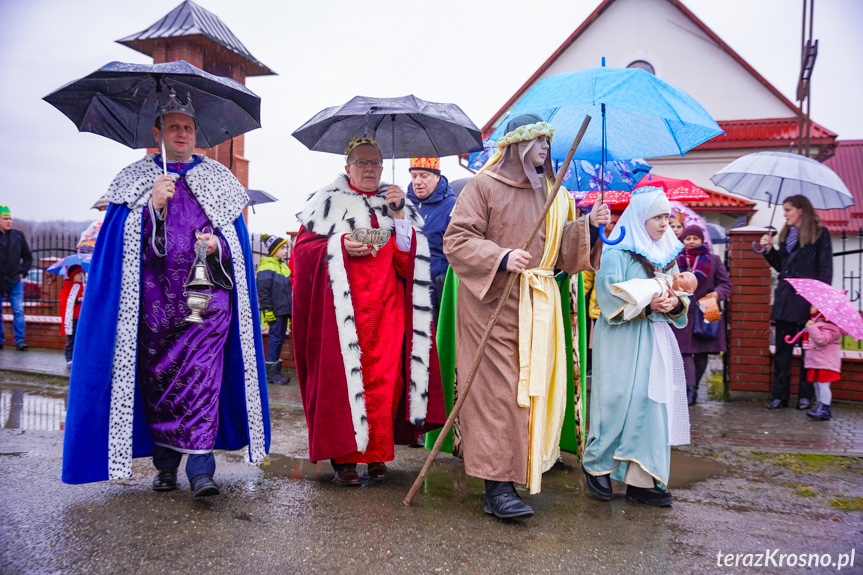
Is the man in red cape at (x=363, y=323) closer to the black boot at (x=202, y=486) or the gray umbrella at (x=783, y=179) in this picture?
the black boot at (x=202, y=486)

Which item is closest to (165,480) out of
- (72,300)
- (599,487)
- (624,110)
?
(599,487)

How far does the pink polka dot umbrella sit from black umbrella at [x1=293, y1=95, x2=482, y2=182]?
11.8 ft

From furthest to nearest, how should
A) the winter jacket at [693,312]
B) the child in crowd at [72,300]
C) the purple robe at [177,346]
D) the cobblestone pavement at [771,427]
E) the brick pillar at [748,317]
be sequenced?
1. the child in crowd at [72,300]
2. the brick pillar at [748,317]
3. the winter jacket at [693,312]
4. the cobblestone pavement at [771,427]
5. the purple robe at [177,346]

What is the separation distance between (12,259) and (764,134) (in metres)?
18.4

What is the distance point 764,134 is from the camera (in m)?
19.2

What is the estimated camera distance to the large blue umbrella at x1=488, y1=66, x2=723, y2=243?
3.88 meters

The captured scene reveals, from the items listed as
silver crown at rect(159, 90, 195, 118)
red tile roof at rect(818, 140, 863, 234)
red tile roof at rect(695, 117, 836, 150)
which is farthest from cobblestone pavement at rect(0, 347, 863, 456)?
red tile roof at rect(818, 140, 863, 234)

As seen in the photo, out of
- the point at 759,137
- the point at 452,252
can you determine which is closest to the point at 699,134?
the point at 452,252

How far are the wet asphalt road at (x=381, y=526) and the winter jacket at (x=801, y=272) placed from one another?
2372 mm

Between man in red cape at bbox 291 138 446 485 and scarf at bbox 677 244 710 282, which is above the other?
scarf at bbox 677 244 710 282

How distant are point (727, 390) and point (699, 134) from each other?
13.0 feet

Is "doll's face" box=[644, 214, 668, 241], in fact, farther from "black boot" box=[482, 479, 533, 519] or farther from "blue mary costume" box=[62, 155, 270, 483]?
"blue mary costume" box=[62, 155, 270, 483]

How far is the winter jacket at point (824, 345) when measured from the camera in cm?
636

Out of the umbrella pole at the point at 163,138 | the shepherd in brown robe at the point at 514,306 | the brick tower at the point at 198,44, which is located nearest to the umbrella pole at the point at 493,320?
the shepherd in brown robe at the point at 514,306
